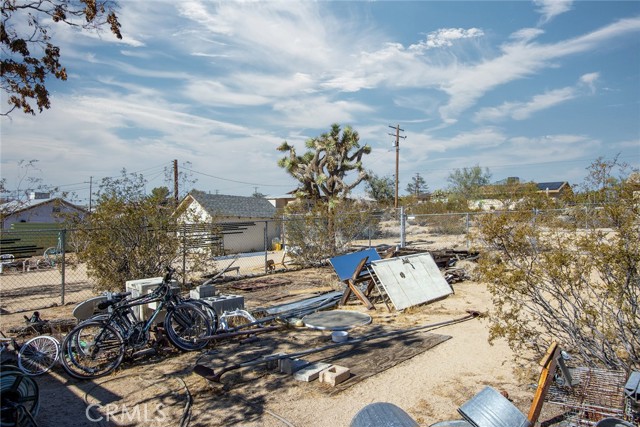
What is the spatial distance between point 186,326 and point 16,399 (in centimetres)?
287

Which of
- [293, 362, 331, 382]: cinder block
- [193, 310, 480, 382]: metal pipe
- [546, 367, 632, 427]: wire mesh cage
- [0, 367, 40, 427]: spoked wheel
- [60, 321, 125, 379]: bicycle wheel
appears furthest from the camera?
[60, 321, 125, 379]: bicycle wheel

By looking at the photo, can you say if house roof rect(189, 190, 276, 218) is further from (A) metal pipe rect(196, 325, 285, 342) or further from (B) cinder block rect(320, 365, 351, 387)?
(B) cinder block rect(320, 365, 351, 387)

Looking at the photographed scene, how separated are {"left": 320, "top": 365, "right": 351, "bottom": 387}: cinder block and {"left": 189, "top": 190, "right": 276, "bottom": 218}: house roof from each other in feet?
74.7

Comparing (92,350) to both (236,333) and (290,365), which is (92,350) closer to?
(236,333)

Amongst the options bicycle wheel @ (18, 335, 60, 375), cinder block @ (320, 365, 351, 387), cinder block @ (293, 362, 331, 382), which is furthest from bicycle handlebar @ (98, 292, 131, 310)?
cinder block @ (320, 365, 351, 387)

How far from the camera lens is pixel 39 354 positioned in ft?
17.9

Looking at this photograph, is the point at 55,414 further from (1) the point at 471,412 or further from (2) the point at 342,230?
(2) the point at 342,230

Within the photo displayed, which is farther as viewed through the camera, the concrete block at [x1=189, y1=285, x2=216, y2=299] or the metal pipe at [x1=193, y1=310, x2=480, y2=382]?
the concrete block at [x1=189, y1=285, x2=216, y2=299]

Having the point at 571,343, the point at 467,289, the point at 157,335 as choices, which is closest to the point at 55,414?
the point at 157,335

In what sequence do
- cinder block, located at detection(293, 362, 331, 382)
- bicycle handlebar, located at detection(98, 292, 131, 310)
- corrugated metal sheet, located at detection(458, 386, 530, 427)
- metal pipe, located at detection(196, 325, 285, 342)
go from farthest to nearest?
metal pipe, located at detection(196, 325, 285, 342) < bicycle handlebar, located at detection(98, 292, 131, 310) < cinder block, located at detection(293, 362, 331, 382) < corrugated metal sheet, located at detection(458, 386, 530, 427)

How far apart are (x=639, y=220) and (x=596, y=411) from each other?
2.07 m

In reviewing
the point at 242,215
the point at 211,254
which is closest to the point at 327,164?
the point at 242,215

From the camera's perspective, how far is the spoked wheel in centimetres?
333

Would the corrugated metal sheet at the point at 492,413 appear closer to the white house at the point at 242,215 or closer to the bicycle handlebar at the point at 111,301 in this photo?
the bicycle handlebar at the point at 111,301
